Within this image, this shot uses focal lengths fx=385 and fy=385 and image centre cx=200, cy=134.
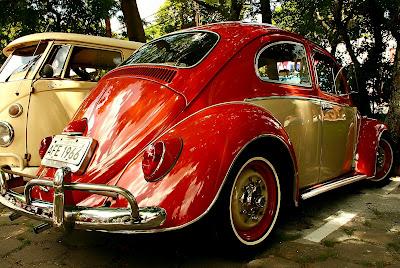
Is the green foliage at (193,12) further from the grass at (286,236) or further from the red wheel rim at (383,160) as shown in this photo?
the grass at (286,236)

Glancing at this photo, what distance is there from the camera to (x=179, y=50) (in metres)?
3.30

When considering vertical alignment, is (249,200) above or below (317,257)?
above

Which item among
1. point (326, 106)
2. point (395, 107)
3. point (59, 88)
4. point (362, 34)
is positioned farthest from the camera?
point (362, 34)

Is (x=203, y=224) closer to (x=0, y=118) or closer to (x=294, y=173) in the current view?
(x=294, y=173)

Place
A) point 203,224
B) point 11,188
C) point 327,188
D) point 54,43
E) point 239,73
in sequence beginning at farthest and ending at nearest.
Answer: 1. point 54,43
2. point 327,188
3. point 239,73
4. point 11,188
5. point 203,224

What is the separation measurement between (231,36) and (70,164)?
5.43 feet

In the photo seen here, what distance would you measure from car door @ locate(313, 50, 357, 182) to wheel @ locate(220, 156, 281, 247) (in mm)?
927

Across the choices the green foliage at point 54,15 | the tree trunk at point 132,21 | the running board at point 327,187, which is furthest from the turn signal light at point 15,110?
the green foliage at point 54,15

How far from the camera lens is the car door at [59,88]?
457cm

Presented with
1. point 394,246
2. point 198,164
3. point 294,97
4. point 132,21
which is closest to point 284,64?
point 294,97

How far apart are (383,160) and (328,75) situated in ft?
4.86

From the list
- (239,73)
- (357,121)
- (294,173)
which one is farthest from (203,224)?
(357,121)

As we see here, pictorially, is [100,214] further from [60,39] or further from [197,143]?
[60,39]

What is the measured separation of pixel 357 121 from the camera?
14.3 ft
